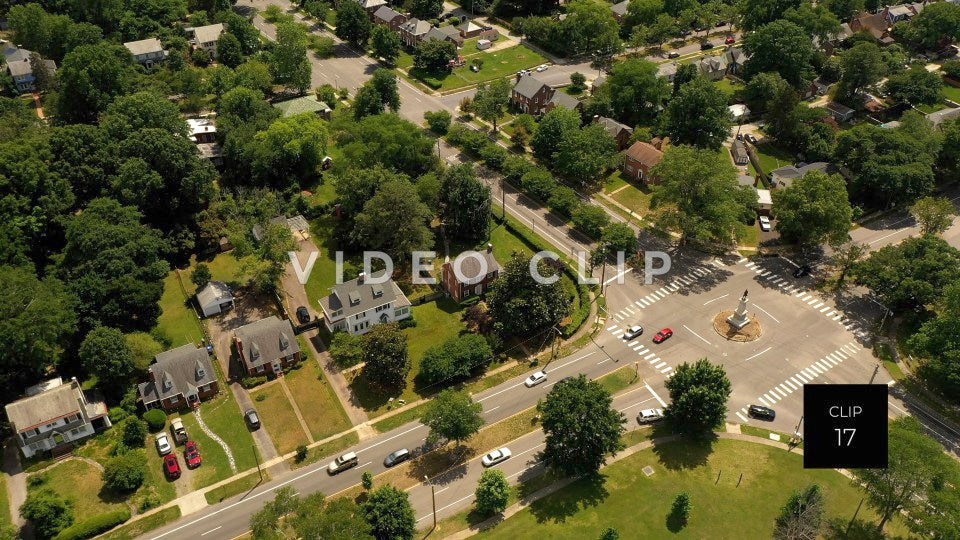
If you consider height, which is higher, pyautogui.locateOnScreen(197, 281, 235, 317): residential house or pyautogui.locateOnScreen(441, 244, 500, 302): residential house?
pyautogui.locateOnScreen(441, 244, 500, 302): residential house

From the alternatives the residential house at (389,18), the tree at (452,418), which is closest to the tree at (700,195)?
the tree at (452,418)

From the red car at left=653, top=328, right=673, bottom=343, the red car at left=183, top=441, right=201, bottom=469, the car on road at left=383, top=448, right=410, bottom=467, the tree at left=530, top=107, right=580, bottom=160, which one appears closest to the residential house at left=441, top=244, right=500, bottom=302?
the red car at left=653, top=328, right=673, bottom=343

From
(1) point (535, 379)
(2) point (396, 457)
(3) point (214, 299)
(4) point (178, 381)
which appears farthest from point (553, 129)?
(4) point (178, 381)

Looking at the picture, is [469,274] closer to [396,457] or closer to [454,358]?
[454,358]

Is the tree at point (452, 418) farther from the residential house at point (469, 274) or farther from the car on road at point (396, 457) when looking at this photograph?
the residential house at point (469, 274)

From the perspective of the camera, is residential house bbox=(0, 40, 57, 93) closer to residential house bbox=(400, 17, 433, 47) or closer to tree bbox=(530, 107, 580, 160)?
residential house bbox=(400, 17, 433, 47)

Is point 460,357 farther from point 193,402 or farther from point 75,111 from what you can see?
point 75,111

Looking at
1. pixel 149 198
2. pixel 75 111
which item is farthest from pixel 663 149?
pixel 75 111
